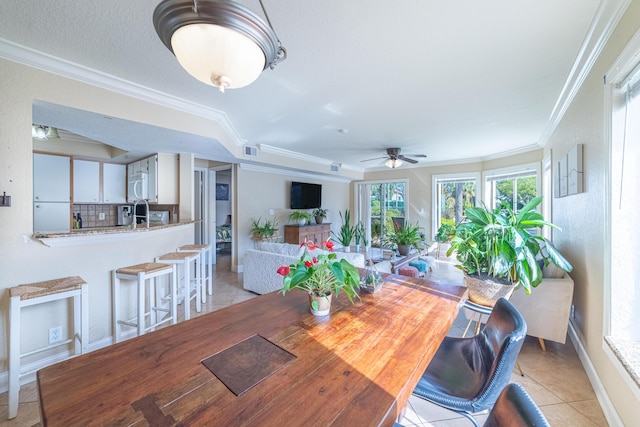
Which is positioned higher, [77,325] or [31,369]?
[77,325]

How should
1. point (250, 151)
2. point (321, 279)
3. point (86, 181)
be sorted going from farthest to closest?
1. point (250, 151)
2. point (86, 181)
3. point (321, 279)

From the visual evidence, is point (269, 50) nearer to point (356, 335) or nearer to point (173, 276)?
point (356, 335)

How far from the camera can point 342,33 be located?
172 centimetres

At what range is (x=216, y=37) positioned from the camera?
907 millimetres

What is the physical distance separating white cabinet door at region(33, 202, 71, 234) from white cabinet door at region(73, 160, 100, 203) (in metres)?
0.21

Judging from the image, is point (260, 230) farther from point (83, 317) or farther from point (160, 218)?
point (83, 317)

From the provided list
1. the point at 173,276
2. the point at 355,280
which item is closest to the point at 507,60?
the point at 355,280

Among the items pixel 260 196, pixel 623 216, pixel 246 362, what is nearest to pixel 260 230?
pixel 260 196

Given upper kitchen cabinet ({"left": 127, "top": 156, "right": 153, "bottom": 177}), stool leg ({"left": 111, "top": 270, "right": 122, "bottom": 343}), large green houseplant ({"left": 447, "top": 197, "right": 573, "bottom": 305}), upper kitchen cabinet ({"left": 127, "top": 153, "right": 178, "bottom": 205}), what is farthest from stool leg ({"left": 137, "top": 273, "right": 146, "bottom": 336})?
large green houseplant ({"left": 447, "top": 197, "right": 573, "bottom": 305})

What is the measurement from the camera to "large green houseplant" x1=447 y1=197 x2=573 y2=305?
189cm

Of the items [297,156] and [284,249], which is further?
[297,156]

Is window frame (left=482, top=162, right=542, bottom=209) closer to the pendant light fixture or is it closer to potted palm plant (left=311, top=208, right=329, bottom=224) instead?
potted palm plant (left=311, top=208, right=329, bottom=224)

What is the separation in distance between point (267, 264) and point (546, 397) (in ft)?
9.71

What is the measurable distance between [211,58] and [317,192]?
5660mm
